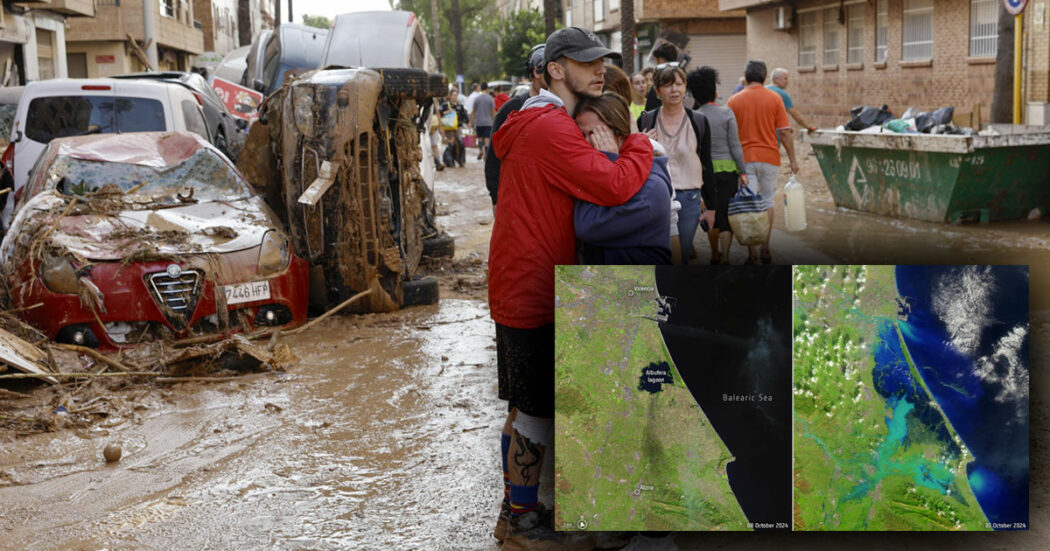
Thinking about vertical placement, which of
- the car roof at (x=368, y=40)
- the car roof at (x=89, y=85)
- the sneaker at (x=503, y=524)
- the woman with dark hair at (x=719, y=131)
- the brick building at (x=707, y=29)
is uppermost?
the brick building at (x=707, y=29)

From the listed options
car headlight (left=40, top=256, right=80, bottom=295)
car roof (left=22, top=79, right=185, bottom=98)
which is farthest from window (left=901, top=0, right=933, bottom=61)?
car headlight (left=40, top=256, right=80, bottom=295)

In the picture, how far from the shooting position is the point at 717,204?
9141 mm

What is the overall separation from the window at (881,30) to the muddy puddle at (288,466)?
819 inches

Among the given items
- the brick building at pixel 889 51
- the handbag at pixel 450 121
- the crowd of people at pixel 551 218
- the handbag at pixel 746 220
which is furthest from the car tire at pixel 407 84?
the handbag at pixel 450 121

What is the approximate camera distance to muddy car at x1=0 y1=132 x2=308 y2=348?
25.1 ft

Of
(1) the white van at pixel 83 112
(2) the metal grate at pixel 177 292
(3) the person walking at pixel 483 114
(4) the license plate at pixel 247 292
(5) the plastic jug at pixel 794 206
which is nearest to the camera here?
(2) the metal grate at pixel 177 292

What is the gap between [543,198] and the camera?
3.99m

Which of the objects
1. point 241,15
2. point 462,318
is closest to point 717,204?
point 462,318

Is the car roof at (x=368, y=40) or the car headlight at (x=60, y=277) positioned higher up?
the car roof at (x=368, y=40)

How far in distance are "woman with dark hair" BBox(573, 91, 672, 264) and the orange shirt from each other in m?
6.23

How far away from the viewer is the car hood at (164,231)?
7.84 meters

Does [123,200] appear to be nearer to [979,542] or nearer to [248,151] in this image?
[248,151]

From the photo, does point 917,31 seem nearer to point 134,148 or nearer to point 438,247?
point 438,247

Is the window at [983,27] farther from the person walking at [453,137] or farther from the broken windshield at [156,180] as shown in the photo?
the broken windshield at [156,180]
